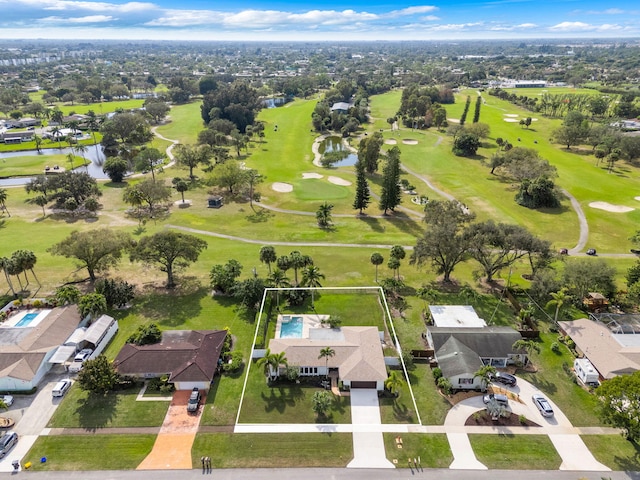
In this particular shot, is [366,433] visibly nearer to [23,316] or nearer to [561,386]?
[561,386]

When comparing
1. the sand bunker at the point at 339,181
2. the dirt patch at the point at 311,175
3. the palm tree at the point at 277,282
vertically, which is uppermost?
the palm tree at the point at 277,282

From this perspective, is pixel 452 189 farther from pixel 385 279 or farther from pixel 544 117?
Answer: pixel 544 117

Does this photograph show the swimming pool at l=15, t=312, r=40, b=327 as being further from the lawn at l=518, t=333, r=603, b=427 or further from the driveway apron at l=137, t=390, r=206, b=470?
the lawn at l=518, t=333, r=603, b=427

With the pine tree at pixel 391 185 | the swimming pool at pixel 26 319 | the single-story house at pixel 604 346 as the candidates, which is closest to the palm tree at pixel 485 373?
the single-story house at pixel 604 346

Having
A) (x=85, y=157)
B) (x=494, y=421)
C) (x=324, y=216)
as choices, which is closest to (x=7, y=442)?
(x=494, y=421)

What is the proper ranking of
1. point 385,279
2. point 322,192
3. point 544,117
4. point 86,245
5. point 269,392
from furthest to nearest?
1. point 544,117
2. point 322,192
3. point 385,279
4. point 86,245
5. point 269,392

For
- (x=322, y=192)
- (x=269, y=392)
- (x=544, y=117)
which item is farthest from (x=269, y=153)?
(x=544, y=117)

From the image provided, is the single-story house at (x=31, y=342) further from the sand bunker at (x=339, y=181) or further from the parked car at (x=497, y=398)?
the sand bunker at (x=339, y=181)
